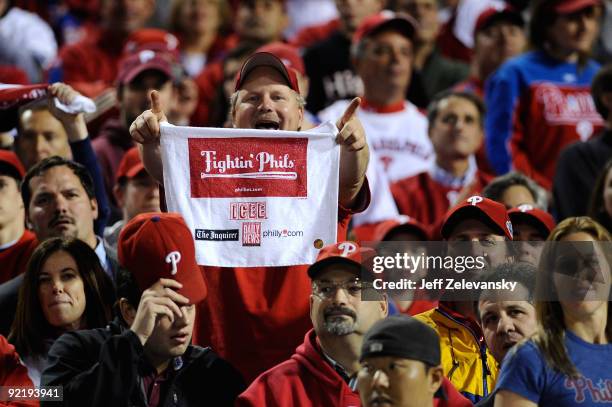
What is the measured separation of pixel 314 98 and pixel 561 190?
8.57ft

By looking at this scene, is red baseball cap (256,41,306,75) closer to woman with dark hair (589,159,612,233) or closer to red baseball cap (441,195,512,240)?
woman with dark hair (589,159,612,233)

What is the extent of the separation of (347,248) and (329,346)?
417 millimetres

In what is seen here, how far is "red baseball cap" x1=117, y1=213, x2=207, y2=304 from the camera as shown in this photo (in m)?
5.57

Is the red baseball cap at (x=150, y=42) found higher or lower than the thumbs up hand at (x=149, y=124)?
higher

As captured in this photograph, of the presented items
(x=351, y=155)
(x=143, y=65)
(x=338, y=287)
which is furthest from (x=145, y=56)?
(x=338, y=287)

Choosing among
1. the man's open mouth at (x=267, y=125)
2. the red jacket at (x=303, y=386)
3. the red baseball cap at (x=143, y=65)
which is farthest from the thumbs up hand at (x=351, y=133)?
the red baseball cap at (x=143, y=65)

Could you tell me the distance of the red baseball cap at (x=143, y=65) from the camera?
9.22 metres

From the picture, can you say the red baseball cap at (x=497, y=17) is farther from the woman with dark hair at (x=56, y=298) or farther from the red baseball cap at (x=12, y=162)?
the woman with dark hair at (x=56, y=298)

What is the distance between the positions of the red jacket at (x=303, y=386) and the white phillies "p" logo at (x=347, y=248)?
384 millimetres

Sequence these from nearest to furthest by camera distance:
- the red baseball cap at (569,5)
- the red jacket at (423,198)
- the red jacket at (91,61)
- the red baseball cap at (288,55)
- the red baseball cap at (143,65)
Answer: the red baseball cap at (288,55) → the red jacket at (423,198) → the red baseball cap at (143,65) → the red baseball cap at (569,5) → the red jacket at (91,61)

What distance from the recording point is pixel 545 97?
959cm

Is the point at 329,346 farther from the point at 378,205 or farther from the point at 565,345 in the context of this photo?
the point at 378,205

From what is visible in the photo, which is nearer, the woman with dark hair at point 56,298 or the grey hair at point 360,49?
the woman with dark hair at point 56,298

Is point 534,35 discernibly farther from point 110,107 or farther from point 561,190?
point 110,107
